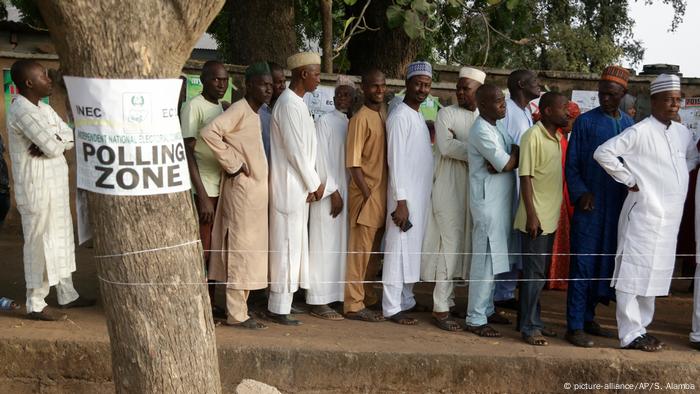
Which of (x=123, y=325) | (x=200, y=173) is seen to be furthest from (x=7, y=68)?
(x=123, y=325)

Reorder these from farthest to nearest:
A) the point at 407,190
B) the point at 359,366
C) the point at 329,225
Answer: the point at 329,225
the point at 407,190
the point at 359,366

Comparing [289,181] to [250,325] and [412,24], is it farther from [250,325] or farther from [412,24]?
[412,24]

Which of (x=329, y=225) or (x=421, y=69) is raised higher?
(x=421, y=69)

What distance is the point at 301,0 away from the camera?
32.7ft

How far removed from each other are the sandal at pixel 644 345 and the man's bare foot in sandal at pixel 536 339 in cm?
55

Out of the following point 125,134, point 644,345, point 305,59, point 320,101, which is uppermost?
point 305,59

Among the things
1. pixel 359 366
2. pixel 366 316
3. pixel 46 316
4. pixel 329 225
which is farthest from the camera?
pixel 329 225

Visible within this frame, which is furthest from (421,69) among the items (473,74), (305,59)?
(305,59)

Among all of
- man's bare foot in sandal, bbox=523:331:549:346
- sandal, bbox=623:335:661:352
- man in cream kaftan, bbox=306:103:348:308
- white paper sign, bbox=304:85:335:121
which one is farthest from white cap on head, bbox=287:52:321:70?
sandal, bbox=623:335:661:352

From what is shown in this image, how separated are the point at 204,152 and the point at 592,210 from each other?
9.04 feet

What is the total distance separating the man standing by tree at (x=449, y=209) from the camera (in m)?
5.99

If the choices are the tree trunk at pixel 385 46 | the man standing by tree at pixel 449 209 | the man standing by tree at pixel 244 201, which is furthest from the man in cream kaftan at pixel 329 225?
the tree trunk at pixel 385 46

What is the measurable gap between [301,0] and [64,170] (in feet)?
16.3

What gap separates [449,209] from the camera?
602 centimetres
